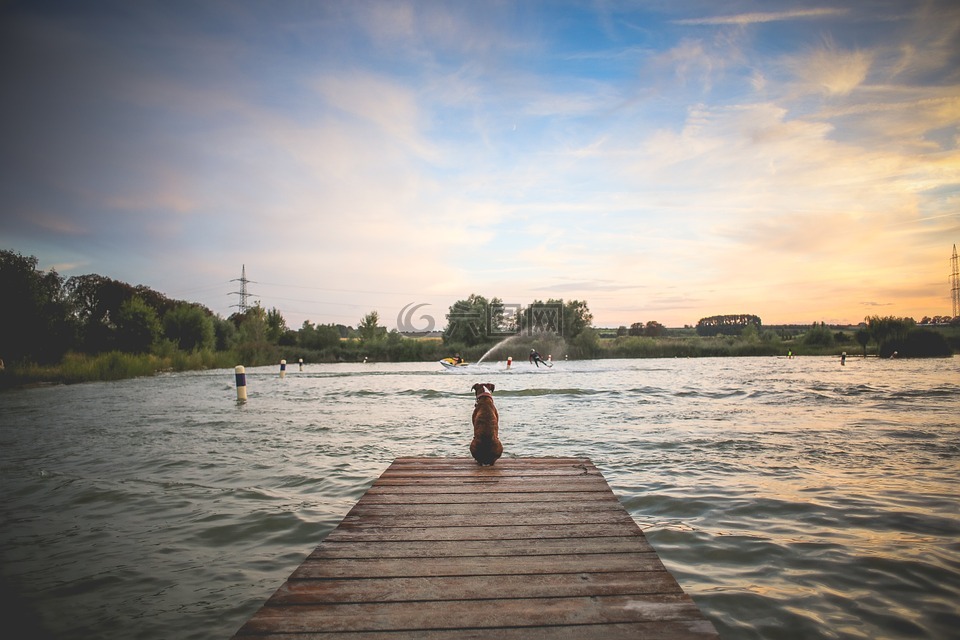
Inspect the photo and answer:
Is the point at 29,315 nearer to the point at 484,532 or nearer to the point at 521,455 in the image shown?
the point at 521,455

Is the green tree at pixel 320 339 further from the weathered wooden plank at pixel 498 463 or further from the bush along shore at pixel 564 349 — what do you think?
the weathered wooden plank at pixel 498 463

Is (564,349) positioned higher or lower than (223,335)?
lower

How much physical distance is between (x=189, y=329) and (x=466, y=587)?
59952 millimetres

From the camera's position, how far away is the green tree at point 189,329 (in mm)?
53094

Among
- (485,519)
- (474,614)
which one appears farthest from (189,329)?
(474,614)

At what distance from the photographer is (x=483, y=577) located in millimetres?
3156

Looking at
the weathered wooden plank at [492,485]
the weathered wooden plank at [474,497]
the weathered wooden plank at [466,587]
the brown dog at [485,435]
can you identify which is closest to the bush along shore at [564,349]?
the brown dog at [485,435]

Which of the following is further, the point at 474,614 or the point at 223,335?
the point at 223,335

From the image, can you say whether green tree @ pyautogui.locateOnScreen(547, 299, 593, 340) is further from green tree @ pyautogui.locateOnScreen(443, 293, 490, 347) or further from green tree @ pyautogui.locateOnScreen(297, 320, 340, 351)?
green tree @ pyautogui.locateOnScreen(297, 320, 340, 351)

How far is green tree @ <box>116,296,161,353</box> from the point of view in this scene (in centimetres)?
4394

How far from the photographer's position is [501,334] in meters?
85.8

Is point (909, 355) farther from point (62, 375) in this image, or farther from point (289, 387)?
point (62, 375)

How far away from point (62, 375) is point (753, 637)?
37125mm

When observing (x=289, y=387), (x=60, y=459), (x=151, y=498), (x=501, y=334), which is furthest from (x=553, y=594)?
(x=501, y=334)
